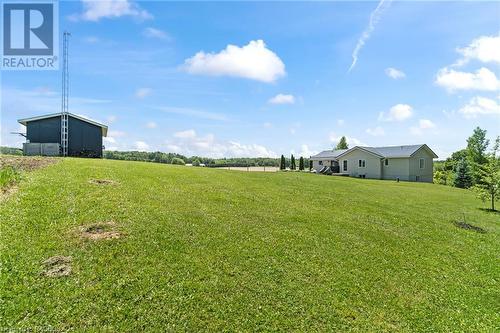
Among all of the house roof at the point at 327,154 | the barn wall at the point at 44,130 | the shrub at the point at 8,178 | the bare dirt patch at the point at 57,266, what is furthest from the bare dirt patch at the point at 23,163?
the house roof at the point at 327,154

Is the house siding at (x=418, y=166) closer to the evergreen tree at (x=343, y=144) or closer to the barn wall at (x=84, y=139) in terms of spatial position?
the evergreen tree at (x=343, y=144)

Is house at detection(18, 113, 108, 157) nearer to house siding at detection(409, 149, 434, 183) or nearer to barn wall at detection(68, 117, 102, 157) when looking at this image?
barn wall at detection(68, 117, 102, 157)

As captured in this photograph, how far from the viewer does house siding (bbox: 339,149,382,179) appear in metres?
38.6

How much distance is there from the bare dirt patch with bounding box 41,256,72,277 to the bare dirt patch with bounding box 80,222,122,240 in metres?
0.99

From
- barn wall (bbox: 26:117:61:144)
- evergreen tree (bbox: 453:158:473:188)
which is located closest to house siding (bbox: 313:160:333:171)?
evergreen tree (bbox: 453:158:473:188)

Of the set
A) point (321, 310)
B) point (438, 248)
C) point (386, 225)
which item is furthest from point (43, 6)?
point (438, 248)

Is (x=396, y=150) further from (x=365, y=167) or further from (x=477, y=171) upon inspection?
(x=477, y=171)

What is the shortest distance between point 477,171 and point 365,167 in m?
12.5

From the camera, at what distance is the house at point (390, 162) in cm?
3666

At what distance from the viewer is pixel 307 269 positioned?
7.18 m

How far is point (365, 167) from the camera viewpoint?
3975 cm

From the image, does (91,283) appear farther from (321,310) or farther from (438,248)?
(438,248)

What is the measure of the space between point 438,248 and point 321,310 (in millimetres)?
6581

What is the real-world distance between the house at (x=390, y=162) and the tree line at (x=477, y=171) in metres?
4.60
